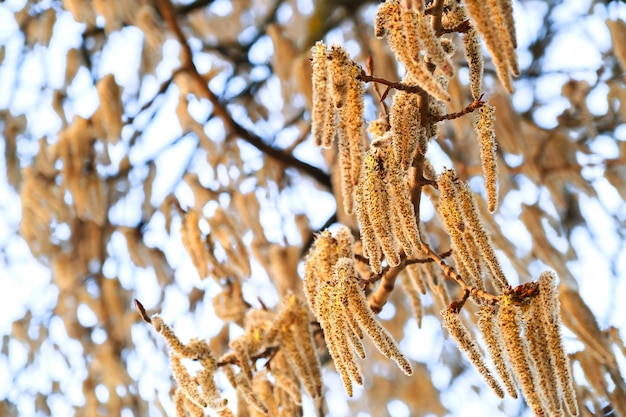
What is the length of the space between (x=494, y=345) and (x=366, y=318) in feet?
0.46

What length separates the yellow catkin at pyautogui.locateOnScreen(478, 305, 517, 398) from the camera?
82cm

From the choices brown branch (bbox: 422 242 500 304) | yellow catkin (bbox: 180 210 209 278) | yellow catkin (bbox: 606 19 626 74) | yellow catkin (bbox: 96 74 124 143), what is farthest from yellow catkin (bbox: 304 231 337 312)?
yellow catkin (bbox: 96 74 124 143)

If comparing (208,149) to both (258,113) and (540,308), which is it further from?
(540,308)

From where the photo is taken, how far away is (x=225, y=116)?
2.13 meters

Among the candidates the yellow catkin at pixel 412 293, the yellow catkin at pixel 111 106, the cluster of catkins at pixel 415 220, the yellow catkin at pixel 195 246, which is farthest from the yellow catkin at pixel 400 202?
the yellow catkin at pixel 111 106

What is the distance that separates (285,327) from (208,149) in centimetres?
120

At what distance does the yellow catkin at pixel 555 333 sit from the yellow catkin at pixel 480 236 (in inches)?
1.8

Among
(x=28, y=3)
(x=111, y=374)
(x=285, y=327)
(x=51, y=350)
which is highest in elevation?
(x=28, y=3)

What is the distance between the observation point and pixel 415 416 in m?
2.17

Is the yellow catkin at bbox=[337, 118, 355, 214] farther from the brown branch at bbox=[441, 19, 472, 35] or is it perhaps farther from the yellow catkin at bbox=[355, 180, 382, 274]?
the brown branch at bbox=[441, 19, 472, 35]

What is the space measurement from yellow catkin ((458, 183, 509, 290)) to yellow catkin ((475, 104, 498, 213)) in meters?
0.03

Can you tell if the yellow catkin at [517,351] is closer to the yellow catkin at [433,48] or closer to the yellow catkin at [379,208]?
the yellow catkin at [379,208]

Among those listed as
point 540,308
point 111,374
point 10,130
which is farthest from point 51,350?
point 540,308

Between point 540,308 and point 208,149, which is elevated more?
point 208,149
